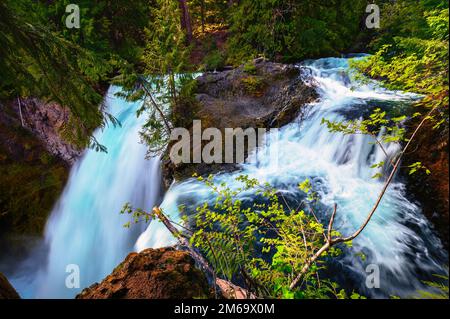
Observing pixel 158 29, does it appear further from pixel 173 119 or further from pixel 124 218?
pixel 124 218

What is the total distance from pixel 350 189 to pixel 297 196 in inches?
41.1

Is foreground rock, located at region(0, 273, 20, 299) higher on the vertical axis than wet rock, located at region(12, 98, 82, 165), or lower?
lower

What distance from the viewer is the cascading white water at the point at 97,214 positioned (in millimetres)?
7230

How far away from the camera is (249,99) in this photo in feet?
26.9

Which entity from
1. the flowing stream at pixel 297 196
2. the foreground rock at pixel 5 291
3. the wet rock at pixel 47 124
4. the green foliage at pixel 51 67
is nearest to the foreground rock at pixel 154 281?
the foreground rock at pixel 5 291

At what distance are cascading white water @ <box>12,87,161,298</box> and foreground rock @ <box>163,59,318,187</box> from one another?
1.38m

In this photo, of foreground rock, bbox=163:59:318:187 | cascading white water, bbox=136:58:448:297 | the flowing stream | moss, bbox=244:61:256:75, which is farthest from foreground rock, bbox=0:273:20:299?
moss, bbox=244:61:256:75

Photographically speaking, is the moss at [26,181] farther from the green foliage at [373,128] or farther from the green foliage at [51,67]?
the green foliage at [373,128]

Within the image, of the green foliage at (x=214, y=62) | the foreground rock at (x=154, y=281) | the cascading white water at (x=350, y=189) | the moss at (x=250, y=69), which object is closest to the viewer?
the foreground rock at (x=154, y=281)

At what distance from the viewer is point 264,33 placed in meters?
11.1

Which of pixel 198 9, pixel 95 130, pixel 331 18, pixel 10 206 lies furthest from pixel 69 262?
pixel 198 9

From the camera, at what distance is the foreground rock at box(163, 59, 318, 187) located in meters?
7.26

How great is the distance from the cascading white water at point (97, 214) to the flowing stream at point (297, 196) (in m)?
0.03

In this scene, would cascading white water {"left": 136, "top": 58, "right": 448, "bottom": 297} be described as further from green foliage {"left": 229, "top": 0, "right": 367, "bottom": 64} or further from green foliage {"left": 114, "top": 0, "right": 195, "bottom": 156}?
green foliage {"left": 229, "top": 0, "right": 367, "bottom": 64}
